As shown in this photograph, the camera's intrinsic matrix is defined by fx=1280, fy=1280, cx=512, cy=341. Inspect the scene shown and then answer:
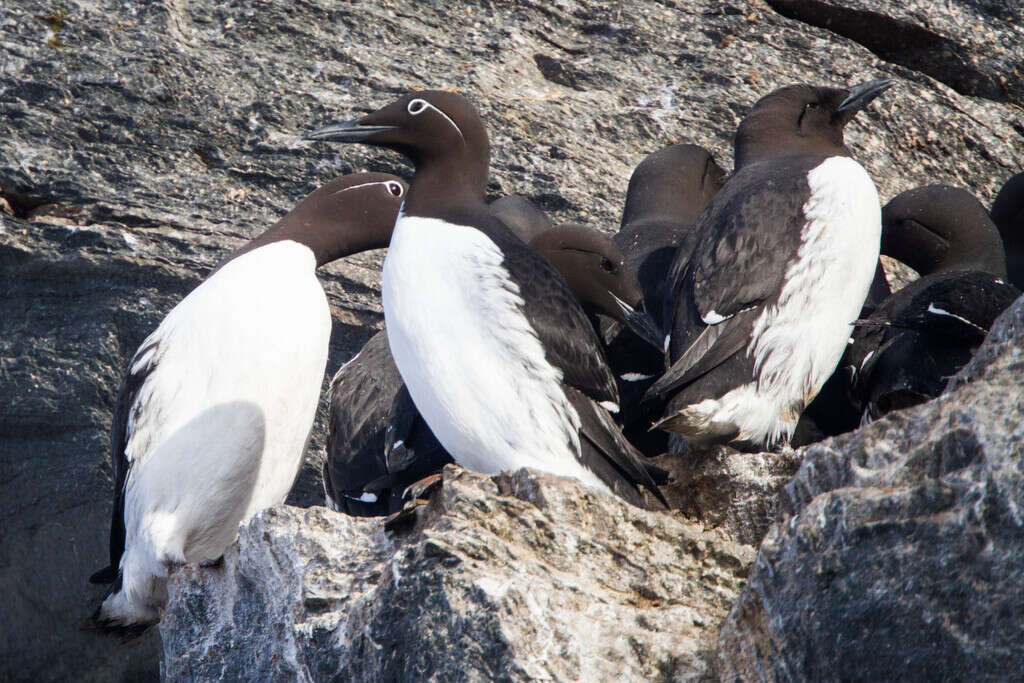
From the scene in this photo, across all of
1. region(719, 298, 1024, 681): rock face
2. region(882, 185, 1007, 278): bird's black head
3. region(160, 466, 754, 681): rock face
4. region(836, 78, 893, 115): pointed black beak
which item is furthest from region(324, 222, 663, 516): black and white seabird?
region(719, 298, 1024, 681): rock face

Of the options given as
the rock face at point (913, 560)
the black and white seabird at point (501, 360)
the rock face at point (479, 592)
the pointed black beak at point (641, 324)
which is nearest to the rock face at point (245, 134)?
the pointed black beak at point (641, 324)

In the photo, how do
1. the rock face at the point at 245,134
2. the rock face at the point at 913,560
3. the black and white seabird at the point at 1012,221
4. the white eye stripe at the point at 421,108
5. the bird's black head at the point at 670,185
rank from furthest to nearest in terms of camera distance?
the black and white seabird at the point at 1012,221, the bird's black head at the point at 670,185, the rock face at the point at 245,134, the white eye stripe at the point at 421,108, the rock face at the point at 913,560

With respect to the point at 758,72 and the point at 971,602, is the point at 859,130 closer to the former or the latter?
the point at 758,72

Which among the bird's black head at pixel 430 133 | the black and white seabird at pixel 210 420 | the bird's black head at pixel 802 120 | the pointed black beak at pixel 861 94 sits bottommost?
the black and white seabird at pixel 210 420

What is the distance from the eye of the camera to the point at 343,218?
16.1ft

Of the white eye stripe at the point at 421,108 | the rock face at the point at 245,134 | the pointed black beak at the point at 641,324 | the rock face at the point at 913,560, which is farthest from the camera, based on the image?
the rock face at the point at 245,134

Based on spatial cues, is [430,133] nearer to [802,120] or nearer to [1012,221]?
[802,120]

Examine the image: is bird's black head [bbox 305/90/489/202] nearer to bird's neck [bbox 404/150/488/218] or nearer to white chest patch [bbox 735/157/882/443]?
bird's neck [bbox 404/150/488/218]

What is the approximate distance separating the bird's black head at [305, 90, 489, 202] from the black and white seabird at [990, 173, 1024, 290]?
2.48 meters

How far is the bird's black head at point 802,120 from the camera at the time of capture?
5.00 metres

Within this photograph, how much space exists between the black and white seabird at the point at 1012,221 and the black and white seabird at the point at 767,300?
4.58 ft

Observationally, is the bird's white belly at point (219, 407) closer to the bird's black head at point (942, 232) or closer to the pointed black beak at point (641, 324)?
the pointed black beak at point (641, 324)

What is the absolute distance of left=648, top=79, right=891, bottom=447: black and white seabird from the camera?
404 centimetres

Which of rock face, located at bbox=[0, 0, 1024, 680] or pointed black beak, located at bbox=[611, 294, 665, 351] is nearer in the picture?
pointed black beak, located at bbox=[611, 294, 665, 351]
